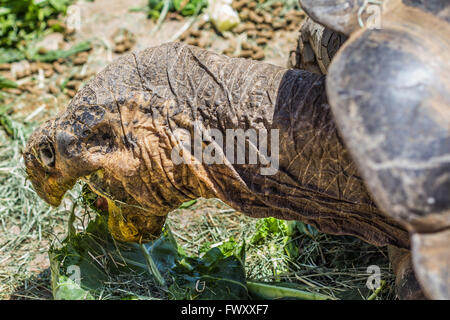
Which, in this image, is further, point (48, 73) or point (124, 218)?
point (48, 73)

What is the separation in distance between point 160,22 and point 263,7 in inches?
44.0

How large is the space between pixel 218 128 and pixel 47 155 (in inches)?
37.5

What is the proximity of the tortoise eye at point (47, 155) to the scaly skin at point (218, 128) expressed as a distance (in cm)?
5

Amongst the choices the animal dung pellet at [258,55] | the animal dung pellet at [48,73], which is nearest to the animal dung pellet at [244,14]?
the animal dung pellet at [258,55]

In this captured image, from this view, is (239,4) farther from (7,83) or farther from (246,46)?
(7,83)

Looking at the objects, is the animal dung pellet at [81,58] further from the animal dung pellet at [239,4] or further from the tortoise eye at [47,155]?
the tortoise eye at [47,155]

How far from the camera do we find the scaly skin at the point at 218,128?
9.59ft

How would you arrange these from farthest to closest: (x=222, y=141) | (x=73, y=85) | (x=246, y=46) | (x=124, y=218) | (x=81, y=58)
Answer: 1. (x=81, y=58)
2. (x=246, y=46)
3. (x=73, y=85)
4. (x=124, y=218)
5. (x=222, y=141)

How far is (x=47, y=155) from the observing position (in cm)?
325

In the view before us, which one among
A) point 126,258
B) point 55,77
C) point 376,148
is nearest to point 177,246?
point 126,258

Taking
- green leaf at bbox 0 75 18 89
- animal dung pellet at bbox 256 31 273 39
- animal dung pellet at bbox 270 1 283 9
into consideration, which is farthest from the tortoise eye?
animal dung pellet at bbox 270 1 283 9

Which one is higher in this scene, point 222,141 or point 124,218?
point 222,141

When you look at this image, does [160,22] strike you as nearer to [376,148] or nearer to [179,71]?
[179,71]

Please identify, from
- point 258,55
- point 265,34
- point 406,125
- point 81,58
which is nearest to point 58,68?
point 81,58
